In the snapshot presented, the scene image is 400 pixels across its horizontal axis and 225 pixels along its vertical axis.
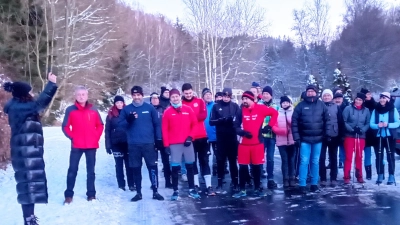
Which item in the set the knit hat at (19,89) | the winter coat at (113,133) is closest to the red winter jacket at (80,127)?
the winter coat at (113,133)

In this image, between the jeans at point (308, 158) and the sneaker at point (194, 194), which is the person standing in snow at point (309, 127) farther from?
the sneaker at point (194, 194)

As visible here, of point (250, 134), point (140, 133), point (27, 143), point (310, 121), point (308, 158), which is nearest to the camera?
point (27, 143)

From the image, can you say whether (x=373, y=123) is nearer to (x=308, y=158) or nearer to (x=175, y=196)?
(x=308, y=158)

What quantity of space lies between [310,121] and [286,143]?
84 cm

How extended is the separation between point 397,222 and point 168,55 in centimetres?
5257

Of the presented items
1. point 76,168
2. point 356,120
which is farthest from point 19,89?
point 356,120

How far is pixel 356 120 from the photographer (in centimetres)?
983

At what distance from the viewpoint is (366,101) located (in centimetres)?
1041

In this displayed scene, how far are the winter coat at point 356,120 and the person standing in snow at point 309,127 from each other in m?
1.22

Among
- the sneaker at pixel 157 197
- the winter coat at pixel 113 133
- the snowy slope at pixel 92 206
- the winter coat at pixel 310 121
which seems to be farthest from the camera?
the winter coat at pixel 113 133

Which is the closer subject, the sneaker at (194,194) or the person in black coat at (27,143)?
the person in black coat at (27,143)

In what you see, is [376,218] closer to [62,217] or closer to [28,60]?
[62,217]

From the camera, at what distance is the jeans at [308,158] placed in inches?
350

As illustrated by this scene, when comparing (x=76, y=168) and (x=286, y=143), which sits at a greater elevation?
(x=286, y=143)
